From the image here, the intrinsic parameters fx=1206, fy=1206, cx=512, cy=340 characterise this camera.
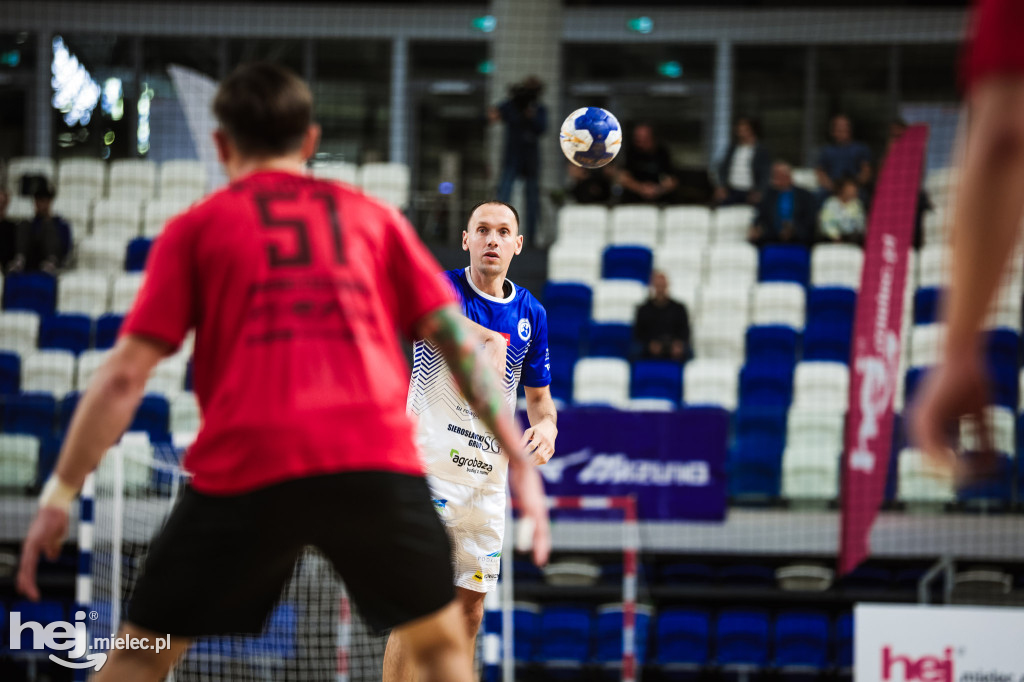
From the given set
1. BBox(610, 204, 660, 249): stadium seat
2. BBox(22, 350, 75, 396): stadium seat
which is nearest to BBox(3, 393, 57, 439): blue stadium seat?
BBox(22, 350, 75, 396): stadium seat

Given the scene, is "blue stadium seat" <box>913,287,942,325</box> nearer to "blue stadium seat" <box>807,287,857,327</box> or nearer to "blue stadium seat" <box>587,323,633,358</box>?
"blue stadium seat" <box>807,287,857,327</box>

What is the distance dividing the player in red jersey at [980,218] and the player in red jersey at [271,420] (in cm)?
132

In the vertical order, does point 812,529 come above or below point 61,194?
below

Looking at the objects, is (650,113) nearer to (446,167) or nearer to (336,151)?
(446,167)

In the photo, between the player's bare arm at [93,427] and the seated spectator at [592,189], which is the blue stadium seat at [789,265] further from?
the player's bare arm at [93,427]

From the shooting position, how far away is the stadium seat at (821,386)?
11.3 metres

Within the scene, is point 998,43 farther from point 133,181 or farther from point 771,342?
point 133,181

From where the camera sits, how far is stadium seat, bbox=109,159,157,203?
1597cm

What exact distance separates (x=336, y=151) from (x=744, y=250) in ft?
28.7

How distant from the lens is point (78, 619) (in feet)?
23.1

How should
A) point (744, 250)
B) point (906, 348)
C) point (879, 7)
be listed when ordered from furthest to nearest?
point (879, 7), point (744, 250), point (906, 348)

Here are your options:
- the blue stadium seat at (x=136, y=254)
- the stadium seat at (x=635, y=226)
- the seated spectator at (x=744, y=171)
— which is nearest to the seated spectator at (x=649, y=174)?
the stadium seat at (x=635, y=226)

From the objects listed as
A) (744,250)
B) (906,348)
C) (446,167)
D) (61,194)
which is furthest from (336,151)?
(906,348)

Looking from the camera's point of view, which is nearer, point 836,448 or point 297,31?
point 836,448
